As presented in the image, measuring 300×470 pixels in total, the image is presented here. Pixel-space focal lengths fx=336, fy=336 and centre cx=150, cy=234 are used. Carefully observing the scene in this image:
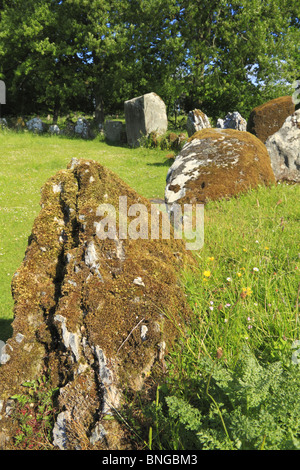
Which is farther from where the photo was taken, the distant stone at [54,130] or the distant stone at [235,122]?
the distant stone at [54,130]

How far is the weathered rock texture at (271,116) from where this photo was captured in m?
14.3

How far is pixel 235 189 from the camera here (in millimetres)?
7438

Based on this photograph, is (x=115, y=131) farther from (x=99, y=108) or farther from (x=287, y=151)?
(x=287, y=151)

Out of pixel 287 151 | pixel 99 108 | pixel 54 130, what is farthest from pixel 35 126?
pixel 287 151

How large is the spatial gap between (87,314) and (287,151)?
27.6 ft

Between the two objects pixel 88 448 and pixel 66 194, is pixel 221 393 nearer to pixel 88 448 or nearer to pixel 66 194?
pixel 88 448

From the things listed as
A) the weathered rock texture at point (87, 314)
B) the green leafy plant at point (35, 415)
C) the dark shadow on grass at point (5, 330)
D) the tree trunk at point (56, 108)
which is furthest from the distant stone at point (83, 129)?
the green leafy plant at point (35, 415)

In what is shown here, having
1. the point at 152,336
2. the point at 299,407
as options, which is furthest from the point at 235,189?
the point at 299,407

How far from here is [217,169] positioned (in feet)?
25.0

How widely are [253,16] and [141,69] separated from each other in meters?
8.74

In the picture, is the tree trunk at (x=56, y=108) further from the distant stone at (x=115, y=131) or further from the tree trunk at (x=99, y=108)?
the distant stone at (x=115, y=131)

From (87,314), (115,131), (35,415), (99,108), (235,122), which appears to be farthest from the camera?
(99,108)

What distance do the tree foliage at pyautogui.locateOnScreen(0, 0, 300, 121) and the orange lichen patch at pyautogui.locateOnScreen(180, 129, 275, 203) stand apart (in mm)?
18981

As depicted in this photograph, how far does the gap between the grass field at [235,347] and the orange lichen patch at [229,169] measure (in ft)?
2.95
